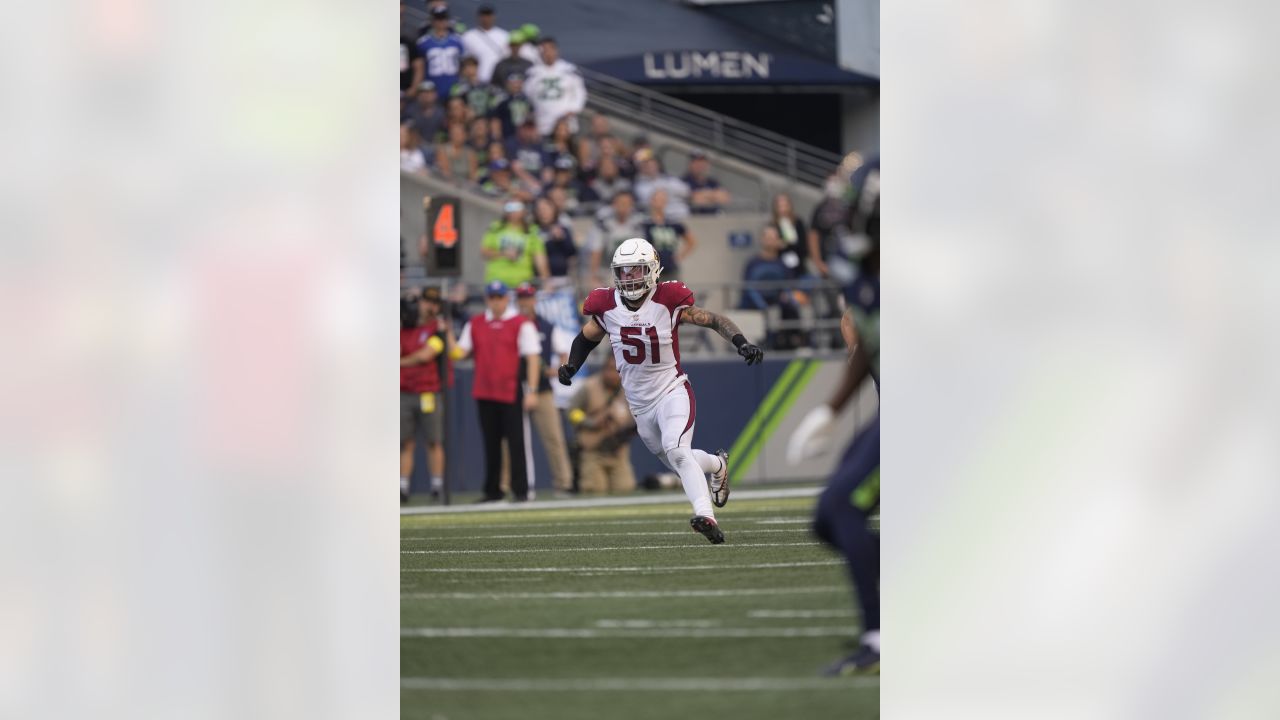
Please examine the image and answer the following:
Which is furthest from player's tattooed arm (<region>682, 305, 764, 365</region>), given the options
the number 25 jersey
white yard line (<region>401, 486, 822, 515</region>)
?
white yard line (<region>401, 486, 822, 515</region>)

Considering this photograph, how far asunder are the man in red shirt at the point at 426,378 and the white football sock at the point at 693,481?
3140 millimetres

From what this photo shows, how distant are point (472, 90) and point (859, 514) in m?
6.81

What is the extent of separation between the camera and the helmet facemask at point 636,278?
7191 mm

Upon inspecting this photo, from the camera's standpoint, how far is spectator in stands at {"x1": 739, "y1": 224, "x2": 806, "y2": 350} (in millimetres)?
10672

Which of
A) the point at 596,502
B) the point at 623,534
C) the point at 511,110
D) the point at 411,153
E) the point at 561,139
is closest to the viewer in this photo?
the point at 623,534

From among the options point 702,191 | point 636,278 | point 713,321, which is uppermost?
point 702,191

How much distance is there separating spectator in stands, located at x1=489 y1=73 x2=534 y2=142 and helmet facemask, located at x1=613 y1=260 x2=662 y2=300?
14.5 feet

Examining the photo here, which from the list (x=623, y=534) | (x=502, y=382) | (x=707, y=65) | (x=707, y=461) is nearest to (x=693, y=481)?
(x=707, y=461)

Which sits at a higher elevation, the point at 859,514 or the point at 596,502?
the point at 859,514

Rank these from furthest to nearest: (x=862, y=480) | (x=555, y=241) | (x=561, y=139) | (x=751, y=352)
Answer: (x=561, y=139) < (x=555, y=241) < (x=751, y=352) < (x=862, y=480)

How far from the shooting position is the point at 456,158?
11359mm

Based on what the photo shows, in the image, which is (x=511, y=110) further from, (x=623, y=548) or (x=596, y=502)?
(x=623, y=548)
